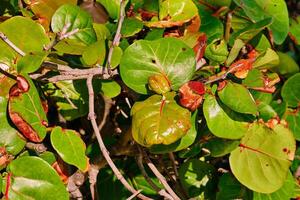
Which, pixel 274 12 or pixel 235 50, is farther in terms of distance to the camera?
pixel 274 12

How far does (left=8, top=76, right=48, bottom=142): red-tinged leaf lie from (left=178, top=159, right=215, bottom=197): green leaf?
42 centimetres

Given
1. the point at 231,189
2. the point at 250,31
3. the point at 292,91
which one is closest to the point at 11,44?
the point at 250,31

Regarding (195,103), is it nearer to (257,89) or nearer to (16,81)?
(257,89)

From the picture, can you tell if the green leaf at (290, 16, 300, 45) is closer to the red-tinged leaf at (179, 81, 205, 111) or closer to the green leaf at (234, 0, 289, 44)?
the green leaf at (234, 0, 289, 44)

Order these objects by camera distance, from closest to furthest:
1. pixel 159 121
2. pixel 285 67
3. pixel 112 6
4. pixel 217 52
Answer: pixel 159 121, pixel 217 52, pixel 112 6, pixel 285 67

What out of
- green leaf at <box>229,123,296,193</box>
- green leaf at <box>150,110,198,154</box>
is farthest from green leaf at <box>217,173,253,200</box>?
green leaf at <box>150,110,198,154</box>

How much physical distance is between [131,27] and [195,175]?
1.36ft

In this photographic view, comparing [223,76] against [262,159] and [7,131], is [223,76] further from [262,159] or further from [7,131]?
[7,131]

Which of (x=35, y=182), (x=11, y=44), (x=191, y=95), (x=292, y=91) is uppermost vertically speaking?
(x=11, y=44)

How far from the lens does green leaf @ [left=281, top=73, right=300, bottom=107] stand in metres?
1.39

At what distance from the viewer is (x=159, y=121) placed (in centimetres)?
102

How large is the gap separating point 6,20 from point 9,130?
8.8 inches

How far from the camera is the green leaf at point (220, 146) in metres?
1.15

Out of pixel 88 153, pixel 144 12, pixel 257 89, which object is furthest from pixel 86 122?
pixel 257 89
